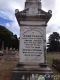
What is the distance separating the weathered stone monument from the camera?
12.4 meters

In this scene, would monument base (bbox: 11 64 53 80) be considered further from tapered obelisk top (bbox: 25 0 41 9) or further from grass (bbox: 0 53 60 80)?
grass (bbox: 0 53 60 80)

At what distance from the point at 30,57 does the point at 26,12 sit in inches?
80.9

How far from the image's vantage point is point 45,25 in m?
12.9

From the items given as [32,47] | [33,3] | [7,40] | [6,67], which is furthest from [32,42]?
[7,40]

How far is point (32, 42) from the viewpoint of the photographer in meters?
12.7

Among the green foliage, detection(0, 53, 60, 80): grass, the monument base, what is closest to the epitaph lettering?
the monument base

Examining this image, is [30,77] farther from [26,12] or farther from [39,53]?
[26,12]

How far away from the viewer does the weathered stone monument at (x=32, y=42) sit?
12.4 metres

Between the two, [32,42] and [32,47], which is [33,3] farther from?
[32,47]

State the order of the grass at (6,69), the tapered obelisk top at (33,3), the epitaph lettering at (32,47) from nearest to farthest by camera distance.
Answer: the epitaph lettering at (32,47) < the tapered obelisk top at (33,3) < the grass at (6,69)

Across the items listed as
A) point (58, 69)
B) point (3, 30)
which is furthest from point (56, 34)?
point (58, 69)

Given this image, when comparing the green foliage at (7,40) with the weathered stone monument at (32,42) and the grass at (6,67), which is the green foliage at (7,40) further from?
the weathered stone monument at (32,42)

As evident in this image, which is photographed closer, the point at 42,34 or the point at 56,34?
the point at 42,34

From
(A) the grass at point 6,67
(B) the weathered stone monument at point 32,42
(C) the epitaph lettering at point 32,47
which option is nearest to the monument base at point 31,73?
(B) the weathered stone monument at point 32,42
